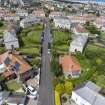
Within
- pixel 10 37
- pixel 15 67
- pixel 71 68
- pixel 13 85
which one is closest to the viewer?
pixel 13 85

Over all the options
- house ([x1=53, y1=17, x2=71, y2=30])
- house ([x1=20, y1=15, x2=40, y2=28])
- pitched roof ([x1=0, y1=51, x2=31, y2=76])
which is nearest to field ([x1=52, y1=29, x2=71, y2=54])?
house ([x1=53, y1=17, x2=71, y2=30])

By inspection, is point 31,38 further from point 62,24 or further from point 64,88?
point 64,88

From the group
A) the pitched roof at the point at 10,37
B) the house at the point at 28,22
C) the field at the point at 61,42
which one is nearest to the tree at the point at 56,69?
the field at the point at 61,42

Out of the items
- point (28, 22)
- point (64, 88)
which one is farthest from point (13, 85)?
point (28, 22)

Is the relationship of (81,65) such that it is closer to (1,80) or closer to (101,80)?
(101,80)

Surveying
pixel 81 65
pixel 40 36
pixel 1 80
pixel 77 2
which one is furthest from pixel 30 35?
pixel 77 2

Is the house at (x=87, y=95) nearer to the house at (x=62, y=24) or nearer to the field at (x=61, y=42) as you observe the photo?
the field at (x=61, y=42)
